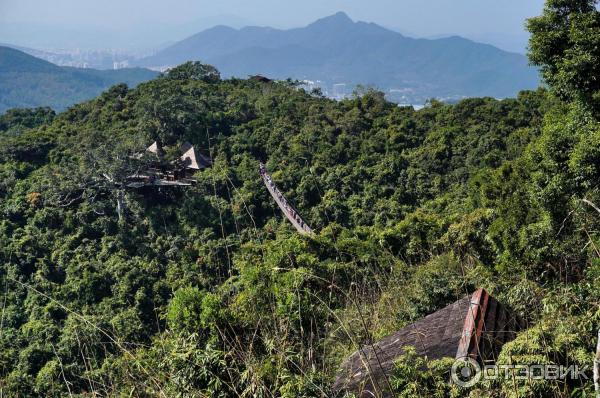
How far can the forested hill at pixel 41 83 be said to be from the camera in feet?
295

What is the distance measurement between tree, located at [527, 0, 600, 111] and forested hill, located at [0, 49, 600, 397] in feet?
1.06

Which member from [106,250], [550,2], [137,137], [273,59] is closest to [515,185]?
[550,2]

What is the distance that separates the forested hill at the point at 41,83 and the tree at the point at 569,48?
299 feet

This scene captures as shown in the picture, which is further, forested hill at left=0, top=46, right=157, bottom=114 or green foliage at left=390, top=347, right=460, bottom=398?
forested hill at left=0, top=46, right=157, bottom=114

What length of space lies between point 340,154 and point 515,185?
31.8 ft

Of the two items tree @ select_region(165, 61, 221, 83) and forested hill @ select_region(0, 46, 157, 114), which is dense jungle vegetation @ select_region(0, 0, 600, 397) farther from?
forested hill @ select_region(0, 46, 157, 114)

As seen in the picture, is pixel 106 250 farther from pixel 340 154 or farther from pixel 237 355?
pixel 237 355

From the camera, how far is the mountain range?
137750 mm

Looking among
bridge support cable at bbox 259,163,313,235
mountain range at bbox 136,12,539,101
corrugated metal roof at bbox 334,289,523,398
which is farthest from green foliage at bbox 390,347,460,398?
mountain range at bbox 136,12,539,101

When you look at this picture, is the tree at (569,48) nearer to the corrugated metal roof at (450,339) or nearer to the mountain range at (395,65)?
the corrugated metal roof at (450,339)

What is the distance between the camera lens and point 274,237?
44.4 ft

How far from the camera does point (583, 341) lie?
68.6 inches

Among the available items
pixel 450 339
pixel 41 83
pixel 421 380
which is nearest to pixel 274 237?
pixel 450 339

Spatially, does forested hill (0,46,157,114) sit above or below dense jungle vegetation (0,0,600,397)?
above
